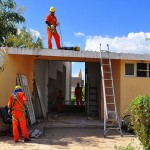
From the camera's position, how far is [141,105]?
7.95 metres

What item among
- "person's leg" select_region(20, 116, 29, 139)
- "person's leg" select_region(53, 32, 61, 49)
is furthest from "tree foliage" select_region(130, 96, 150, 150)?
"person's leg" select_region(53, 32, 61, 49)

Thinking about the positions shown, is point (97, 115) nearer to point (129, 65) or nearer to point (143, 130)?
point (129, 65)

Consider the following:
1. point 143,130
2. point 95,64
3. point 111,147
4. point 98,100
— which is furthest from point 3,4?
point 143,130

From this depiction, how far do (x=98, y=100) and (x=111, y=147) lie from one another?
23.3 feet

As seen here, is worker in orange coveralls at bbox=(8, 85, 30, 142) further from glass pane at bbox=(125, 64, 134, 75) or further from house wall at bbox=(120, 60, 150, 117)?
glass pane at bbox=(125, 64, 134, 75)

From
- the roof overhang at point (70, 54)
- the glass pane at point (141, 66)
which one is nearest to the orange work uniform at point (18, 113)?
the roof overhang at point (70, 54)

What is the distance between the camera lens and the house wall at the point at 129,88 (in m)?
14.1

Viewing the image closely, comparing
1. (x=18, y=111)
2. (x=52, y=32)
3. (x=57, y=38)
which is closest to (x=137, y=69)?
(x=57, y=38)

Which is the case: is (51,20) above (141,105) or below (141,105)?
above

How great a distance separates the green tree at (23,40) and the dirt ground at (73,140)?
9869 mm

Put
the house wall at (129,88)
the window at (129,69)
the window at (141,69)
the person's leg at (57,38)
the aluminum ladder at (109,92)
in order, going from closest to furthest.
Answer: the aluminum ladder at (109,92) → the person's leg at (57,38) → the house wall at (129,88) → the window at (129,69) → the window at (141,69)

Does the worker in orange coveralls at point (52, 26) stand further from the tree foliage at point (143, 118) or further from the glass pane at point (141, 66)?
the tree foliage at point (143, 118)

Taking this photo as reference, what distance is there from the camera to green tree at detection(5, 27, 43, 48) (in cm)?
2236

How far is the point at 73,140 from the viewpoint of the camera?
10.8 meters
